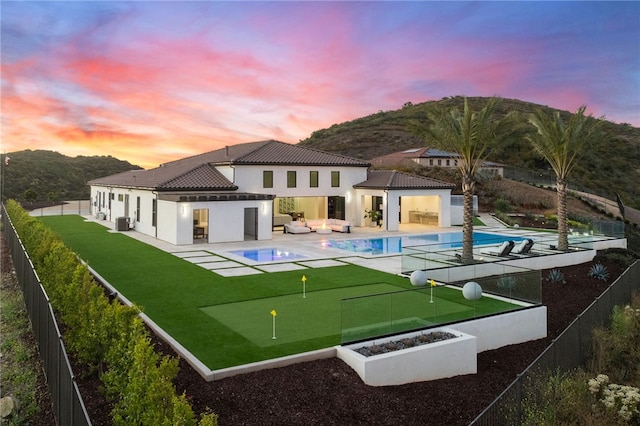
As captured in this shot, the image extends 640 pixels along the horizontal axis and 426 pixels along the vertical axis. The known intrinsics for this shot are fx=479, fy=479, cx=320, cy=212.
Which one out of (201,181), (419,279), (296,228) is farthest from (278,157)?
(419,279)

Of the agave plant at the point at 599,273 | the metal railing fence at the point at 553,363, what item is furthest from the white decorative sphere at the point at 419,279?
the agave plant at the point at 599,273

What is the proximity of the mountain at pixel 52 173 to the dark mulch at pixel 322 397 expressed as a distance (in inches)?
2412

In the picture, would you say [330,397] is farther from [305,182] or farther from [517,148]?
[517,148]

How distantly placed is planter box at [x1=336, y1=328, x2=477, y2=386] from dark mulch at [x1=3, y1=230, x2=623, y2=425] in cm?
19

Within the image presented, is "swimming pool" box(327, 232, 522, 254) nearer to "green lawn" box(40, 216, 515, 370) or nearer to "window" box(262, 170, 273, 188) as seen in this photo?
"green lawn" box(40, 216, 515, 370)

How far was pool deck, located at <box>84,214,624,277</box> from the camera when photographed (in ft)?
60.5

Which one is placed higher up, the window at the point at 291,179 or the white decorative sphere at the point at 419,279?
the window at the point at 291,179

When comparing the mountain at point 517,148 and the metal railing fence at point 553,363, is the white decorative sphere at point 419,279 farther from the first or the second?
the mountain at point 517,148

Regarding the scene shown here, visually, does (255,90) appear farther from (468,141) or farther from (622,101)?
(622,101)

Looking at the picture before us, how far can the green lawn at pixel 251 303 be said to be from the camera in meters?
9.89

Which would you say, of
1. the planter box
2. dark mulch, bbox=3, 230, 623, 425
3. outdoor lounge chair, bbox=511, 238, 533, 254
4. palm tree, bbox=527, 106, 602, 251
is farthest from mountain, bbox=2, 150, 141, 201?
the planter box

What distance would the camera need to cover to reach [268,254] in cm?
2242

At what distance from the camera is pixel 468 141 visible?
63.6 feet

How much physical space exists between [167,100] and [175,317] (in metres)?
35.0
